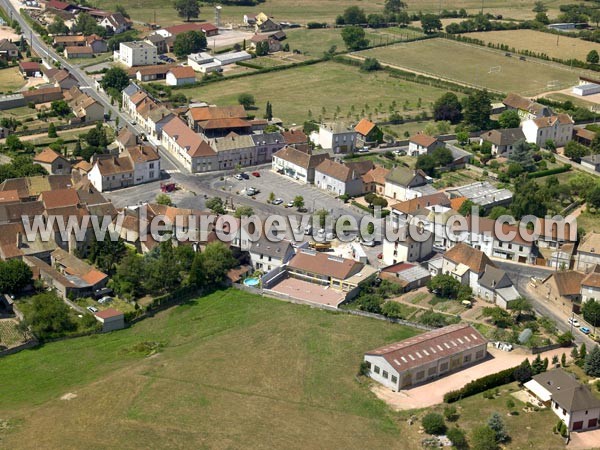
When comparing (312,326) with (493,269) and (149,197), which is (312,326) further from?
(149,197)

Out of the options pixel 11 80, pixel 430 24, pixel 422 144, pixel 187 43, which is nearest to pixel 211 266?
pixel 422 144

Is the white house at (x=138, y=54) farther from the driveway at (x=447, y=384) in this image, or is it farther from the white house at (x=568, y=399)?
the white house at (x=568, y=399)

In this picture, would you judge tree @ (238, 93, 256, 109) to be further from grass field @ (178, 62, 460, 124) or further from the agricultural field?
the agricultural field

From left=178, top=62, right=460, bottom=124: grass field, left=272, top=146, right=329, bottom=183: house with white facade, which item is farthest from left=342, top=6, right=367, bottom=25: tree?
left=272, top=146, right=329, bottom=183: house with white facade

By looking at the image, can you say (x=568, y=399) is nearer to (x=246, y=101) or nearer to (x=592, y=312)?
(x=592, y=312)

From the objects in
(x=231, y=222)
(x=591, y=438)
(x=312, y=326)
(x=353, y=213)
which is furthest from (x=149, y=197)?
(x=591, y=438)
